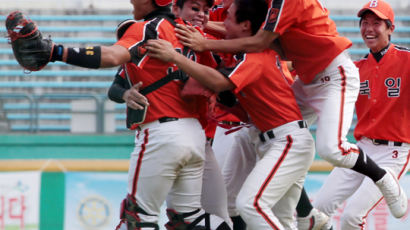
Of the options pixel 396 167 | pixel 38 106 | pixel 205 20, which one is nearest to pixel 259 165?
pixel 205 20

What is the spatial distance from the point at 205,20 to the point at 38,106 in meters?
3.92

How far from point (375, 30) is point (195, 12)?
1795mm

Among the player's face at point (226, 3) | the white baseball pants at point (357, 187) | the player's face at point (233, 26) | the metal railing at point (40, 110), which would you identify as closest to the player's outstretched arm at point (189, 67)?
the player's face at point (233, 26)

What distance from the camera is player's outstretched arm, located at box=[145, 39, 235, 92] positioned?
3.93m

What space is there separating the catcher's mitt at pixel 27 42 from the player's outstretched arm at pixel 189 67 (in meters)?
0.60

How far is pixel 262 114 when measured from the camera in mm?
4316

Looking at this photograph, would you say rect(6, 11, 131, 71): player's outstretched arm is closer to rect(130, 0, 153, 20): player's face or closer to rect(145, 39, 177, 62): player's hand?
rect(145, 39, 177, 62): player's hand

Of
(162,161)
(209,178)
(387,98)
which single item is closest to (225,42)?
(162,161)

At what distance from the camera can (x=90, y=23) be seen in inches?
369

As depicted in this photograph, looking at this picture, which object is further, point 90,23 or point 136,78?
point 90,23

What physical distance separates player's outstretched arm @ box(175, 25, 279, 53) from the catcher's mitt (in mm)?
841

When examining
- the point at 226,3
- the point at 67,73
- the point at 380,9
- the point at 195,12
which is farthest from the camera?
the point at 67,73

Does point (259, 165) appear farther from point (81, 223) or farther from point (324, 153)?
point (81, 223)

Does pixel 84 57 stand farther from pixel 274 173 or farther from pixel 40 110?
pixel 40 110
